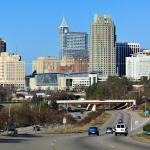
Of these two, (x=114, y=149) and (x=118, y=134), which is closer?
(x=114, y=149)

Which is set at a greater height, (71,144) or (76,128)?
(71,144)

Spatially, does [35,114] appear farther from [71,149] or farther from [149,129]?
[71,149]

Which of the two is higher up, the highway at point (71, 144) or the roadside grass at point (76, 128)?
the highway at point (71, 144)

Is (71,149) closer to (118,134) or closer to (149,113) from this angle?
(118,134)

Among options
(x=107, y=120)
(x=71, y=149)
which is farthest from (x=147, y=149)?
(x=107, y=120)

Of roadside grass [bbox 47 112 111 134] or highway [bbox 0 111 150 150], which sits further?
roadside grass [bbox 47 112 111 134]

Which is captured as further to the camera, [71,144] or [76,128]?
[76,128]

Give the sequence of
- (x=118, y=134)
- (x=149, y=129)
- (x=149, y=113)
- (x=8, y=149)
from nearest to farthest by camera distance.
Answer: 1. (x=8, y=149)
2. (x=149, y=129)
3. (x=118, y=134)
4. (x=149, y=113)

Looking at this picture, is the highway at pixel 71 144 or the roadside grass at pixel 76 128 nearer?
the highway at pixel 71 144

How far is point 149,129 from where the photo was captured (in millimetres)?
61531

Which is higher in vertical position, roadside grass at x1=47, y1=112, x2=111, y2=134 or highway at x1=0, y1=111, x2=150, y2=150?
highway at x1=0, y1=111, x2=150, y2=150

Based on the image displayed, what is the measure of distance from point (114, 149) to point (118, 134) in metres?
34.1

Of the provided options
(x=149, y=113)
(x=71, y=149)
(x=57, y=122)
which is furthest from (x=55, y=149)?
(x=149, y=113)

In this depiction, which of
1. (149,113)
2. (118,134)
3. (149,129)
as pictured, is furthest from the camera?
(149,113)
